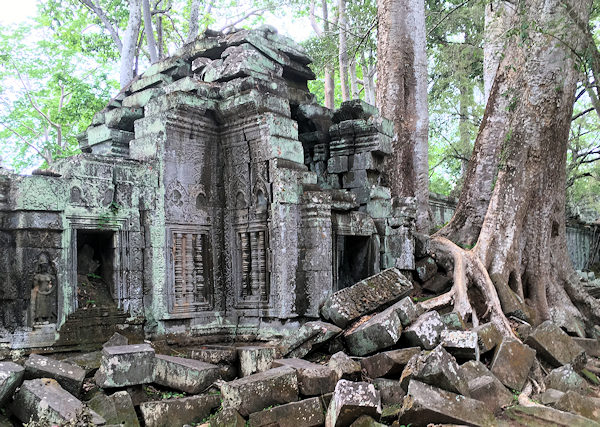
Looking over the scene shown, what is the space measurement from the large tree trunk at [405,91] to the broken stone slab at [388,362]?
4599 mm

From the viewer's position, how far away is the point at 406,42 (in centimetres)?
1017

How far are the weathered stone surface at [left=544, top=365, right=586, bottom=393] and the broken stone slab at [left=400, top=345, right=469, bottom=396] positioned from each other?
128cm

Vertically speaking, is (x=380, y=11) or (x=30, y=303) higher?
(x=380, y=11)

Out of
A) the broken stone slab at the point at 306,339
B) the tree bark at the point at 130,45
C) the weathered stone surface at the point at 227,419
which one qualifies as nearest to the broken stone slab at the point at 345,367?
the broken stone slab at the point at 306,339

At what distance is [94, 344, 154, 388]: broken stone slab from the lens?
14.7ft

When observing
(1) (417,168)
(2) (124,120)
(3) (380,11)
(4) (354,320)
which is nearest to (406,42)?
(3) (380,11)

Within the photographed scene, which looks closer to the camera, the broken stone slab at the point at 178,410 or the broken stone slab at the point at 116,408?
the broken stone slab at the point at 116,408

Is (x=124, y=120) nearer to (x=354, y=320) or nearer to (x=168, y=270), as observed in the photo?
(x=168, y=270)

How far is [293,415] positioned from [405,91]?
7.10m

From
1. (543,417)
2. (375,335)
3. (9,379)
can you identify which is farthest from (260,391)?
(543,417)

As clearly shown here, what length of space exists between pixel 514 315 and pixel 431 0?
10.6 meters

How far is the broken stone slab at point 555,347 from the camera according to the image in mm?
5984

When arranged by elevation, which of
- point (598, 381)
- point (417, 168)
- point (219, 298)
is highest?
point (417, 168)

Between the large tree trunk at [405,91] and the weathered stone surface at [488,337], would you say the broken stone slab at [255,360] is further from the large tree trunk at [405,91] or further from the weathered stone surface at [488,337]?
the large tree trunk at [405,91]
